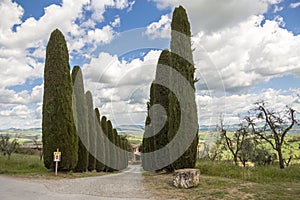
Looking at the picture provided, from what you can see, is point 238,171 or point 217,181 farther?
point 238,171

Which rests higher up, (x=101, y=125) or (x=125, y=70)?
(x=125, y=70)

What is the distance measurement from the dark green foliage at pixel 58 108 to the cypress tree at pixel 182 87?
20.2 ft

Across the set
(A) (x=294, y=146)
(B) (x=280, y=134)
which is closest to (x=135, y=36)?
(B) (x=280, y=134)

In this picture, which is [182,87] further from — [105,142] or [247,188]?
[105,142]

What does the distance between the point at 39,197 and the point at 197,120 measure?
917 cm

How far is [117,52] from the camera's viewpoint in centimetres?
1797

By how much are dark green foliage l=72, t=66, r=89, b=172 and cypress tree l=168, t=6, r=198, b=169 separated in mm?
8631

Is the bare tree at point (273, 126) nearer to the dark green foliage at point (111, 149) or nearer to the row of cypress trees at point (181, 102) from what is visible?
the row of cypress trees at point (181, 102)

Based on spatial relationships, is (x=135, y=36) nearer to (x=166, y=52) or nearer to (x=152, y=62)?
(x=166, y=52)

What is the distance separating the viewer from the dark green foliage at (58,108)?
15.8m

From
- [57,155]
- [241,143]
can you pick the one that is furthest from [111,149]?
[57,155]

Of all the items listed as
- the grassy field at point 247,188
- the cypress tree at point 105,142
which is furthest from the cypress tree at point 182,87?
the cypress tree at point 105,142

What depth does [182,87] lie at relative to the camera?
49.0 ft

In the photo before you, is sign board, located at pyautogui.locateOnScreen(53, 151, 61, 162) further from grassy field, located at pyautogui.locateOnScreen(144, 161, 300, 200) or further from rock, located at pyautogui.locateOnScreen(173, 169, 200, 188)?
rock, located at pyautogui.locateOnScreen(173, 169, 200, 188)
